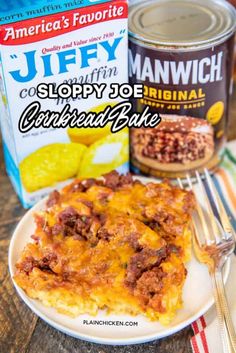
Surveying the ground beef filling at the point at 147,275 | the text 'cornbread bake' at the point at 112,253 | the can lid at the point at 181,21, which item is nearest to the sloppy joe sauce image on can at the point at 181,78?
the can lid at the point at 181,21

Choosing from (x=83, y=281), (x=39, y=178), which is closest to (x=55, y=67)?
(x=39, y=178)

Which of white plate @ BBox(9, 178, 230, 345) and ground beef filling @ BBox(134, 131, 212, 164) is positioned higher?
ground beef filling @ BBox(134, 131, 212, 164)

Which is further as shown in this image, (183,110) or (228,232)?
(183,110)

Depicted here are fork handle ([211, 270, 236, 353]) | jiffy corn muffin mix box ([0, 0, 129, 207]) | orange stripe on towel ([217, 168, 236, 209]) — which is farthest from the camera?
orange stripe on towel ([217, 168, 236, 209])

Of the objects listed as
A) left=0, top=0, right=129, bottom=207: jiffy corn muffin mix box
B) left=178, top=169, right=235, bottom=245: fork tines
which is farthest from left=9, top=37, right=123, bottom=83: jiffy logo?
left=178, top=169, right=235, bottom=245: fork tines

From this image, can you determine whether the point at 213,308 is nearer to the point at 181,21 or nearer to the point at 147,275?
the point at 147,275

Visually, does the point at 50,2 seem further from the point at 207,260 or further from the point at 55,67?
the point at 207,260

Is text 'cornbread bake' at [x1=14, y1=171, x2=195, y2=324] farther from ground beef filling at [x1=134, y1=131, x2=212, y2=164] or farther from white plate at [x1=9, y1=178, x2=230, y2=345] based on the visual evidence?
ground beef filling at [x1=134, y1=131, x2=212, y2=164]
